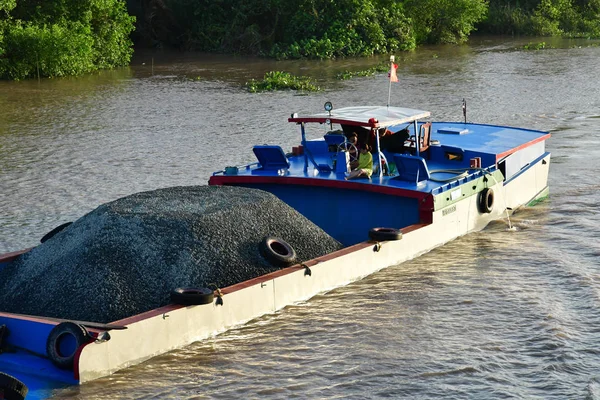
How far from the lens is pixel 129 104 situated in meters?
29.8

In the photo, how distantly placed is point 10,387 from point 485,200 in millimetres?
8612

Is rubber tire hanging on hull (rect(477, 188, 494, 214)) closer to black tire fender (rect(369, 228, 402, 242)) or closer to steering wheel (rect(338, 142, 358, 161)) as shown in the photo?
Answer: steering wheel (rect(338, 142, 358, 161))

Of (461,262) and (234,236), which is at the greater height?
(234,236)

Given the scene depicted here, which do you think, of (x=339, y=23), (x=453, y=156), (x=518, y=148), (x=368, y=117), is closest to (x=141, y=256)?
(x=368, y=117)

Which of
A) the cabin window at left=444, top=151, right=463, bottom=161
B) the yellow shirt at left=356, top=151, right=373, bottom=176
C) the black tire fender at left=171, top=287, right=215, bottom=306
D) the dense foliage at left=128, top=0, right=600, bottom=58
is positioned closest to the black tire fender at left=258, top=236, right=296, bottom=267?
the black tire fender at left=171, top=287, right=215, bottom=306

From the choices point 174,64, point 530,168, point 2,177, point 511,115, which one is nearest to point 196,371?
point 530,168

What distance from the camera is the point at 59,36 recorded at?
114ft

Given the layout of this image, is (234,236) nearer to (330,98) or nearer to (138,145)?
(138,145)

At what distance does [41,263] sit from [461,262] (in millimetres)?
6058

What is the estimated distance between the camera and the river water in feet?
32.3

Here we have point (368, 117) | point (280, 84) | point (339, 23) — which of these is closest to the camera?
point (368, 117)

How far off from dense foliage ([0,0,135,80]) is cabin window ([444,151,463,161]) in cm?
2292

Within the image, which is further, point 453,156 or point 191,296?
point 453,156

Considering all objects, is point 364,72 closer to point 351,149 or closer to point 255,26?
point 255,26
